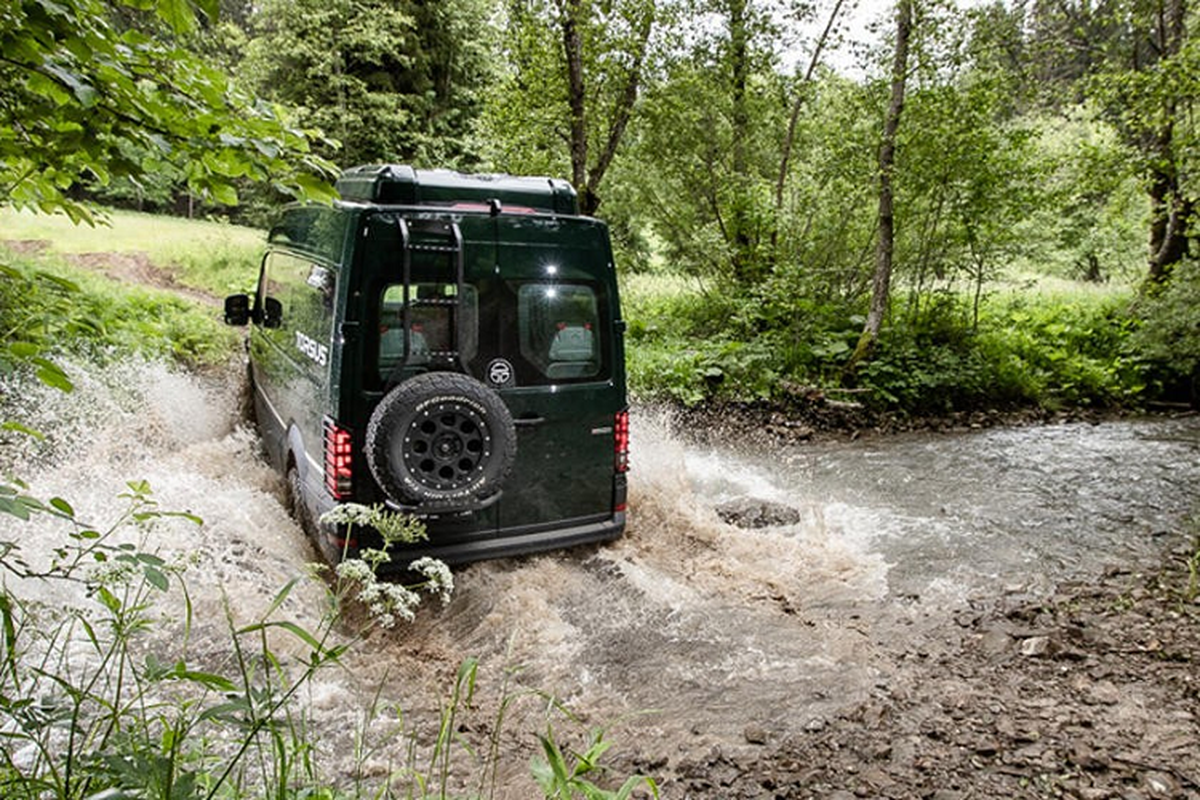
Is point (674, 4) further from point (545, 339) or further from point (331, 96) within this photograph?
point (331, 96)

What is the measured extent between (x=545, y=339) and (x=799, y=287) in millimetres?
9470

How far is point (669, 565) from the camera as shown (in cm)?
545

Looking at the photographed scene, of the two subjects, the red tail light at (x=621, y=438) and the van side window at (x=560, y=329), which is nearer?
the van side window at (x=560, y=329)

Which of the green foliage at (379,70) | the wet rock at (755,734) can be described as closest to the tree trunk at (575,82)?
the green foliage at (379,70)

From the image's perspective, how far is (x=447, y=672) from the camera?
4.05 metres

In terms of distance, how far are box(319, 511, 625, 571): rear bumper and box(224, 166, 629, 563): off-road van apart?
0.01 m

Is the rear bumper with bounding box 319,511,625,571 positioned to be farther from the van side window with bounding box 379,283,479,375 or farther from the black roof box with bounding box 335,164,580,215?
the black roof box with bounding box 335,164,580,215

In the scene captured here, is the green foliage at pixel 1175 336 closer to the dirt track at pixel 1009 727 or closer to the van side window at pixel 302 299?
the dirt track at pixel 1009 727

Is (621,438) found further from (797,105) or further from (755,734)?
(797,105)

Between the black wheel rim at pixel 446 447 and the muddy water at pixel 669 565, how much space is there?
1004mm

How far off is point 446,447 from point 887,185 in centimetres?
997

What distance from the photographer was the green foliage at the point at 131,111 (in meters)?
1.78

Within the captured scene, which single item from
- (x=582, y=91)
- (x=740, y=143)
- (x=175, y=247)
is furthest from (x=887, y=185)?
(x=175, y=247)

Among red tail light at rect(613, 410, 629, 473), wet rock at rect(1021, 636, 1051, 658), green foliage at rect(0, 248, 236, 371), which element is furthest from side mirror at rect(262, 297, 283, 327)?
wet rock at rect(1021, 636, 1051, 658)
